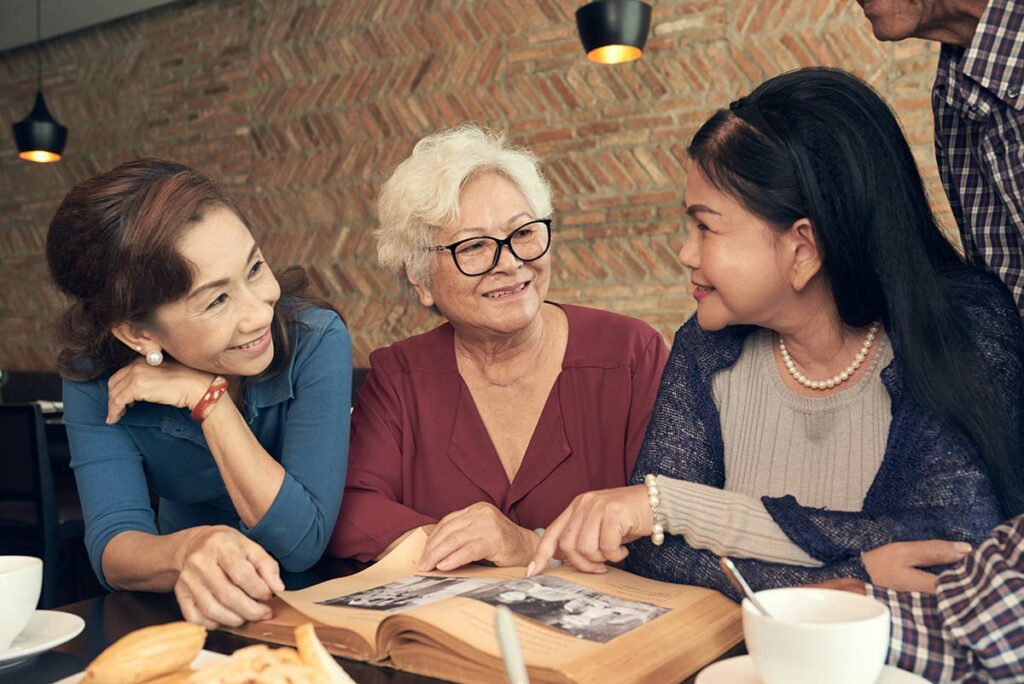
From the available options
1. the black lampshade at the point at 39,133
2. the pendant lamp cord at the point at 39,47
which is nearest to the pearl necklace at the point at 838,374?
the black lampshade at the point at 39,133

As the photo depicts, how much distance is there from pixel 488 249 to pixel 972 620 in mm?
1232

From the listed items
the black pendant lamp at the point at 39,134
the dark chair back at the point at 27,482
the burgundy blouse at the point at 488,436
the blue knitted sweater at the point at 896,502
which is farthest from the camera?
→ the black pendant lamp at the point at 39,134

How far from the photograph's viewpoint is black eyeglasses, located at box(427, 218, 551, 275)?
6.20 feet

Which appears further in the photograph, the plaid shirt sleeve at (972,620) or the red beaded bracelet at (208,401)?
the red beaded bracelet at (208,401)

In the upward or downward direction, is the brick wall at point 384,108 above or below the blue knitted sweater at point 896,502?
above

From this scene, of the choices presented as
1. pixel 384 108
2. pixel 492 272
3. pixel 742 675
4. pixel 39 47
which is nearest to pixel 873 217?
pixel 742 675

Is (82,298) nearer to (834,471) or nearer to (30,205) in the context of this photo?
(834,471)

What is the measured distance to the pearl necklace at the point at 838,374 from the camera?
138 centimetres

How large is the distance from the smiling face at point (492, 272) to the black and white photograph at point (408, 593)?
79cm

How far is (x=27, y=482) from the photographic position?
3.11m

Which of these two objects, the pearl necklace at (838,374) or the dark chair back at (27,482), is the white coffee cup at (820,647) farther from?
the dark chair back at (27,482)

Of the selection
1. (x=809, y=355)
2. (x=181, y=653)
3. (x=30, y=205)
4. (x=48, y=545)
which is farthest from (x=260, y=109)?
(x=181, y=653)

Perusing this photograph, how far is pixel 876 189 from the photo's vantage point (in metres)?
1.25

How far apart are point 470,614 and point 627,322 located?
45.0 inches
